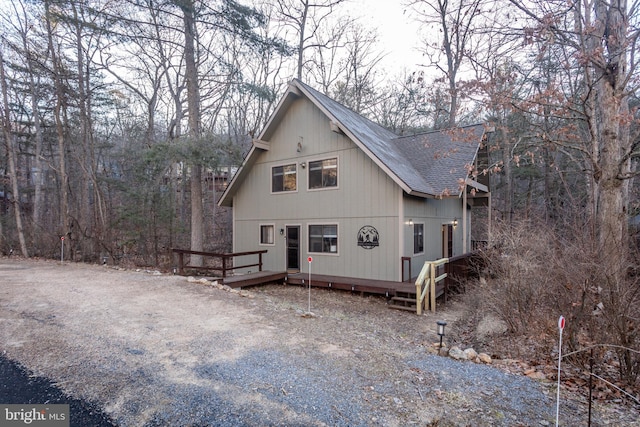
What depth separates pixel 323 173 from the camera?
11.0m

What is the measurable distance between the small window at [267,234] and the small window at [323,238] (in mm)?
1682

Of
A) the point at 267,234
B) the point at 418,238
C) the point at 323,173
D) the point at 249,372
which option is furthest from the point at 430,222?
the point at 249,372

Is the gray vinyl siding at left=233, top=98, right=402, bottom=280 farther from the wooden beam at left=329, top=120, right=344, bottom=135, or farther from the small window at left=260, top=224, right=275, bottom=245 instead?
the wooden beam at left=329, top=120, right=344, bottom=135

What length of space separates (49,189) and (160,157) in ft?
51.0

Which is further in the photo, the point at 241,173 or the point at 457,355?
the point at 241,173

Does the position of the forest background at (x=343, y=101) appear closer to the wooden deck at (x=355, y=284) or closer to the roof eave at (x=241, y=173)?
the roof eave at (x=241, y=173)

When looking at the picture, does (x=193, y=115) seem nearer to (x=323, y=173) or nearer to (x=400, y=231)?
(x=323, y=173)

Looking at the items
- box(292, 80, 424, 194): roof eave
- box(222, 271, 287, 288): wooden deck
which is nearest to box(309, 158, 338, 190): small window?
box(292, 80, 424, 194): roof eave

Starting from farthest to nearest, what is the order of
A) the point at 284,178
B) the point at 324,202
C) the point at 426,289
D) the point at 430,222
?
the point at 284,178 < the point at 430,222 < the point at 324,202 < the point at 426,289

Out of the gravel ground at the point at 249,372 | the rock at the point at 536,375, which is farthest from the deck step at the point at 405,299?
the rock at the point at 536,375

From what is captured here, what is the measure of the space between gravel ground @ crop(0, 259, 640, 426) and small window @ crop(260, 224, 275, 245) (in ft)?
18.4

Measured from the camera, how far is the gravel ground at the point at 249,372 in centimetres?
297

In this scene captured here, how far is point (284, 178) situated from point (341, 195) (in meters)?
2.48

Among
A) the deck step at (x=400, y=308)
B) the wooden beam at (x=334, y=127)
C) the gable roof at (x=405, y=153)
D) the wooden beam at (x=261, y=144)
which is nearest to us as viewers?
the deck step at (x=400, y=308)
